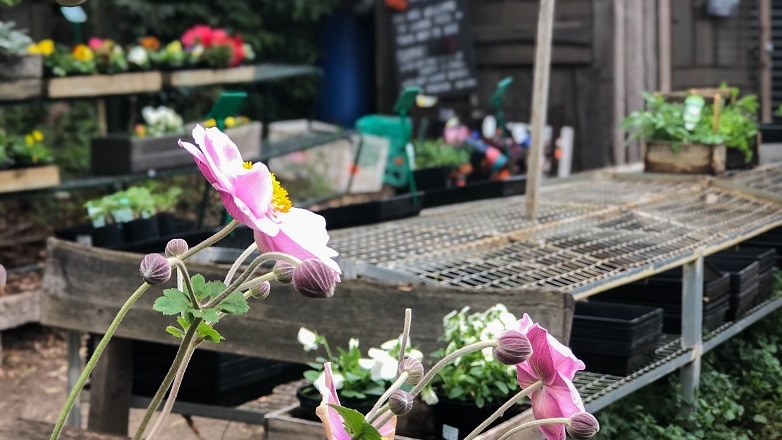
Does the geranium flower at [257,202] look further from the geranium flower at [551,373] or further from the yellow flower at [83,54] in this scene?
the yellow flower at [83,54]

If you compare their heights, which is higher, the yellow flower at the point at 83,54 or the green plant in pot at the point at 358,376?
the yellow flower at the point at 83,54

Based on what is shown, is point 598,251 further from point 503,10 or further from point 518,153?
point 503,10

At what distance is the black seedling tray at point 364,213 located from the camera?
4.05 metres

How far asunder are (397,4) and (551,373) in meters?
8.83

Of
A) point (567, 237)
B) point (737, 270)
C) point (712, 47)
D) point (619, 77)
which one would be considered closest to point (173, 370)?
point (567, 237)

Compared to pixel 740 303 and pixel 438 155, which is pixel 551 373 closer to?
pixel 740 303

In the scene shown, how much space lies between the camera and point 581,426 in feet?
3.86

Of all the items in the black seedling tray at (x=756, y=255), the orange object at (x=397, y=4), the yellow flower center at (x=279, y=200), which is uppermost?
the orange object at (x=397, y=4)

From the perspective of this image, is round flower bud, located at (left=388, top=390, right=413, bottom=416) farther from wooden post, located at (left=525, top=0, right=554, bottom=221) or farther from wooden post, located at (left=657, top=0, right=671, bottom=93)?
wooden post, located at (left=657, top=0, right=671, bottom=93)

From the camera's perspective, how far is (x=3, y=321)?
5.58 meters

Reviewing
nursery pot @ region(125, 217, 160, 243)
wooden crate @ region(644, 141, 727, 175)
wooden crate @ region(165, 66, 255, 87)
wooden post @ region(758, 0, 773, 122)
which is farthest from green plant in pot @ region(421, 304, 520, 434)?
wooden post @ region(758, 0, 773, 122)

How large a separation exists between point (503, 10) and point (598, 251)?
Answer: 20.3 feet

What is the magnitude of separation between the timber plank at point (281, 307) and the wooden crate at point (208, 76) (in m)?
3.82

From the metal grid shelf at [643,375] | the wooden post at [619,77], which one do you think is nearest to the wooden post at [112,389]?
the metal grid shelf at [643,375]
